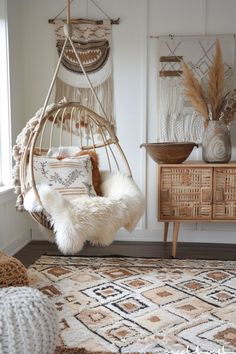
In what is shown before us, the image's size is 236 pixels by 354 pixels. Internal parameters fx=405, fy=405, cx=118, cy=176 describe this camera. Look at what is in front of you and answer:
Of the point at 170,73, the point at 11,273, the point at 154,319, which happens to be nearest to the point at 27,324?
the point at 11,273

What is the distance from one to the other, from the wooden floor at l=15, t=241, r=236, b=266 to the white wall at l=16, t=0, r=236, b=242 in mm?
145

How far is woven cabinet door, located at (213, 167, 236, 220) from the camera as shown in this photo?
11.1 feet

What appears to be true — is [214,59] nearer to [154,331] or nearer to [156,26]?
[156,26]

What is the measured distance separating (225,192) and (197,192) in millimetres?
233

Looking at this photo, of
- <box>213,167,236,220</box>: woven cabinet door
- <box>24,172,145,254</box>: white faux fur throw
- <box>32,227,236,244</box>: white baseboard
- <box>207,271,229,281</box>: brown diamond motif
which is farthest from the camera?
<box>32,227,236,244</box>: white baseboard

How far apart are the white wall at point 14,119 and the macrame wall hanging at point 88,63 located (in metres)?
0.34

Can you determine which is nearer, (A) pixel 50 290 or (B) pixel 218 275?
(A) pixel 50 290

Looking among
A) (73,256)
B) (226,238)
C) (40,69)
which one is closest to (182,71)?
(40,69)

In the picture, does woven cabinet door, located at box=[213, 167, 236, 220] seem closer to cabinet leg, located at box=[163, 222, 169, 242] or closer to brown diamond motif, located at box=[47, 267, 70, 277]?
cabinet leg, located at box=[163, 222, 169, 242]

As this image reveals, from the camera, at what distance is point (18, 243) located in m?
3.77

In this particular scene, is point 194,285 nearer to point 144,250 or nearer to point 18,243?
point 144,250

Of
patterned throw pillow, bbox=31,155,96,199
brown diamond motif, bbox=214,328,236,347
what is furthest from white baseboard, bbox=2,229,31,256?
brown diamond motif, bbox=214,328,236,347

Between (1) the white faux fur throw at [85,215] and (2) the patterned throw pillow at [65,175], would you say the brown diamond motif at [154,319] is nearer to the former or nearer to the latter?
(1) the white faux fur throw at [85,215]

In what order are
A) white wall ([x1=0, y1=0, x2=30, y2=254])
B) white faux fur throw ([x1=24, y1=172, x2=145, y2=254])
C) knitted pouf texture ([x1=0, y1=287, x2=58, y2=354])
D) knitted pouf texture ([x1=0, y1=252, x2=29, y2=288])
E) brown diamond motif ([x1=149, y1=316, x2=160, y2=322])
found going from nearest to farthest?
knitted pouf texture ([x1=0, y1=287, x2=58, y2=354]), knitted pouf texture ([x1=0, y1=252, x2=29, y2=288]), brown diamond motif ([x1=149, y1=316, x2=160, y2=322]), white faux fur throw ([x1=24, y1=172, x2=145, y2=254]), white wall ([x1=0, y1=0, x2=30, y2=254])
